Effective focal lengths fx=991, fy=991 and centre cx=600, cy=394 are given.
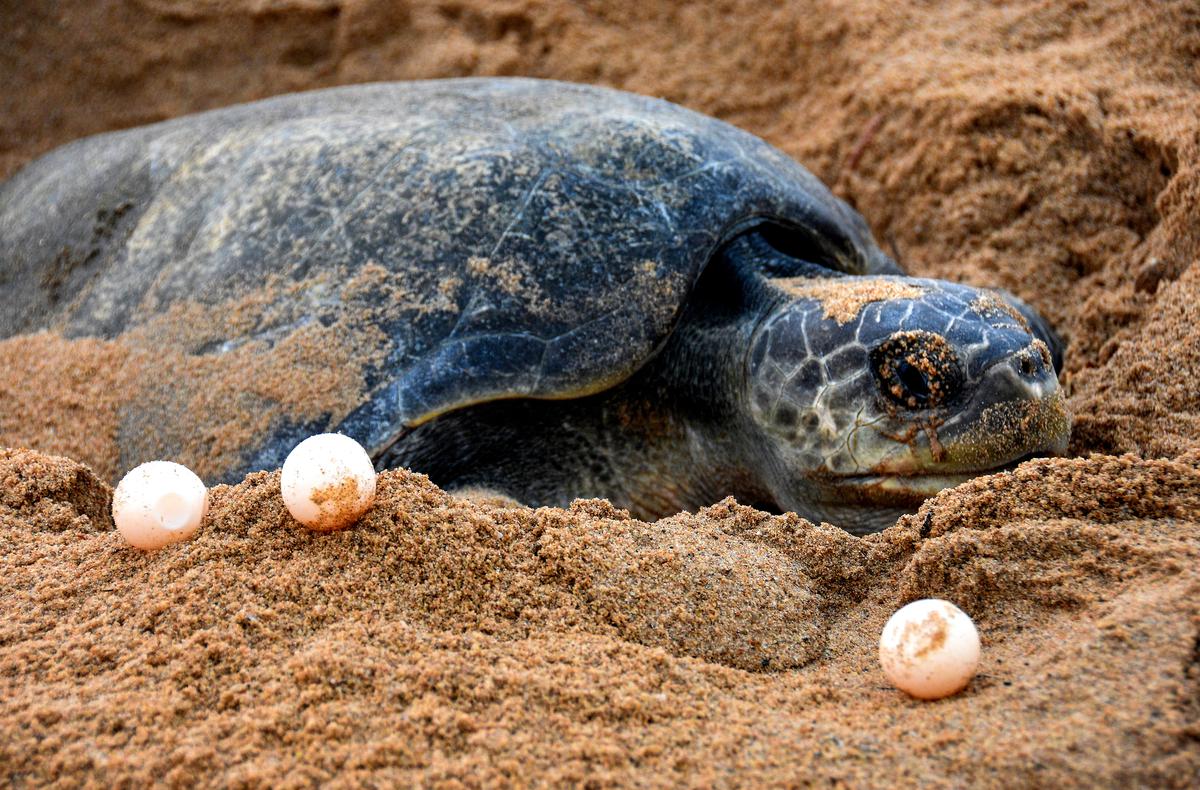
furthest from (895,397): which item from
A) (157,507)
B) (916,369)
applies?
(157,507)

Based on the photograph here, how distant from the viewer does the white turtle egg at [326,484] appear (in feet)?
4.58

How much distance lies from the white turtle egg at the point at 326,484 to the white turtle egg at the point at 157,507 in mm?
141

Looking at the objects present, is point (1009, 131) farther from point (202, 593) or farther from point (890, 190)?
point (202, 593)

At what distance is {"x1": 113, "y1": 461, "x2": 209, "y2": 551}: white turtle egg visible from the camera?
1409 millimetres

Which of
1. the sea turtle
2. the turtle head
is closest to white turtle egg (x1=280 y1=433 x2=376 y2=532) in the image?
the sea turtle

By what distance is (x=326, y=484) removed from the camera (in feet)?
4.57

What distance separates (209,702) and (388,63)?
380cm

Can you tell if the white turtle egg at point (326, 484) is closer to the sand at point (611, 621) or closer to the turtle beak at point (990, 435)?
the sand at point (611, 621)

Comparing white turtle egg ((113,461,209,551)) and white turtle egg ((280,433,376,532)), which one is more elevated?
white turtle egg ((280,433,376,532))

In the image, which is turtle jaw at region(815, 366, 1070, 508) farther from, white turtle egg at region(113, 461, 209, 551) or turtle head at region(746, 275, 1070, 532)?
white turtle egg at region(113, 461, 209, 551)

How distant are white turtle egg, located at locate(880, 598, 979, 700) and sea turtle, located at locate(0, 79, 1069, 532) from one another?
0.76 metres

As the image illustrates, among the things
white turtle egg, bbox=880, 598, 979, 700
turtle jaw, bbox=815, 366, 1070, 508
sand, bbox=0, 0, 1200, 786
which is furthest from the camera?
turtle jaw, bbox=815, 366, 1070, 508

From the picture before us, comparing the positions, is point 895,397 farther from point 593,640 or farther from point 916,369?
point 593,640

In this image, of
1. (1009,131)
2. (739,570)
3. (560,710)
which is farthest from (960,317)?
(1009,131)
